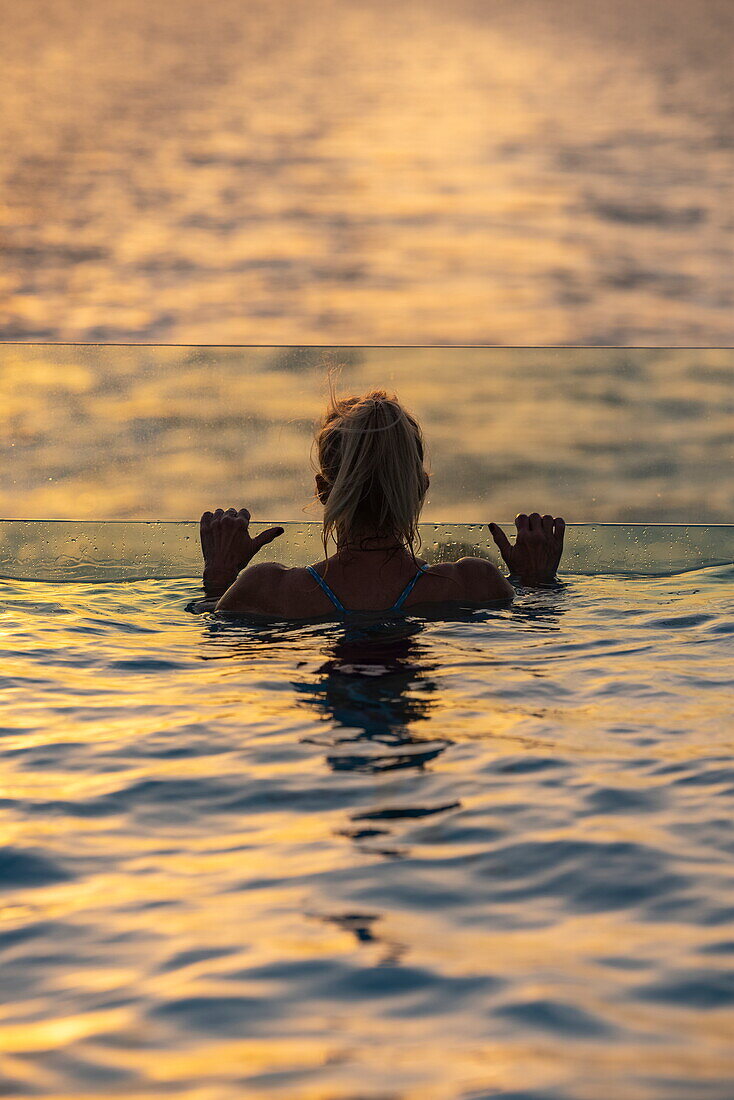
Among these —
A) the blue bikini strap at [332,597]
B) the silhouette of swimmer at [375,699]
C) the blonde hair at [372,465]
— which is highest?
the blonde hair at [372,465]

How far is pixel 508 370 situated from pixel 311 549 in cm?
118

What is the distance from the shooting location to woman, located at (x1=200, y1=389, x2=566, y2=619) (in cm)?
218

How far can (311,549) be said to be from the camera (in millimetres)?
4621

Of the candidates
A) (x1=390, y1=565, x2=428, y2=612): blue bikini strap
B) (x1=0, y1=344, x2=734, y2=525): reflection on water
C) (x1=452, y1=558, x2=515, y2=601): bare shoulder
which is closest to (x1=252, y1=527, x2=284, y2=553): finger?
(x1=390, y1=565, x2=428, y2=612): blue bikini strap

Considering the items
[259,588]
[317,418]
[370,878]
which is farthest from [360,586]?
[317,418]

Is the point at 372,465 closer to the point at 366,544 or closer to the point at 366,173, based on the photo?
the point at 366,544

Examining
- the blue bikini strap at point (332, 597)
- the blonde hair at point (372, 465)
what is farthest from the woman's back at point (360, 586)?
the blonde hair at point (372, 465)

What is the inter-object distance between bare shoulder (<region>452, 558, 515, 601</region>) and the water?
2.68 m

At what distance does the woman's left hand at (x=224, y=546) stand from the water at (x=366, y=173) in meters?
2.38

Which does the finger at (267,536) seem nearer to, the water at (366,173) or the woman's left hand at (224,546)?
the woman's left hand at (224,546)

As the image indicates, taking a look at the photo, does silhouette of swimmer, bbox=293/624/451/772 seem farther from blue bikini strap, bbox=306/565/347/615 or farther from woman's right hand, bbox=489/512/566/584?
woman's right hand, bbox=489/512/566/584

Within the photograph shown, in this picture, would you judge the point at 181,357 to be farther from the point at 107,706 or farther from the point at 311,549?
the point at 107,706

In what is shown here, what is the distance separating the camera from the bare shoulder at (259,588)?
94.9 inches

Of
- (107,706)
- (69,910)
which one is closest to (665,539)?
(107,706)
